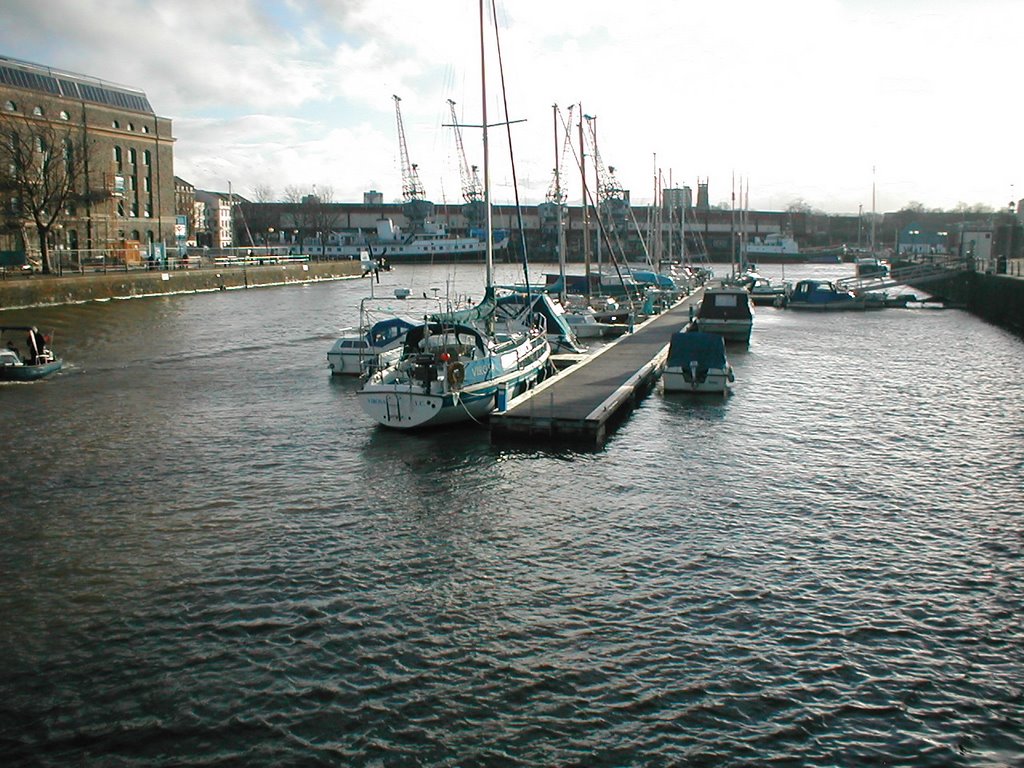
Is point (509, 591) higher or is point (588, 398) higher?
point (588, 398)

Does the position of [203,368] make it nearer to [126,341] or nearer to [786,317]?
[126,341]

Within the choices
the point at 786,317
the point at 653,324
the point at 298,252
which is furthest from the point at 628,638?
the point at 298,252

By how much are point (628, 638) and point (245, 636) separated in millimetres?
5157

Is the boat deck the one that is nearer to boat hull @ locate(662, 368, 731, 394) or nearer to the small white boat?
boat hull @ locate(662, 368, 731, 394)

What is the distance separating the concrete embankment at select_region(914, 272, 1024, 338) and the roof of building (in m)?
77.4

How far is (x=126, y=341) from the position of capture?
47.1 m

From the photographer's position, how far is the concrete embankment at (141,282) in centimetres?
6112

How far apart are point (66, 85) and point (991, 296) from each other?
79271 mm

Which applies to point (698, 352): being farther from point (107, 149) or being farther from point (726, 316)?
point (107, 149)

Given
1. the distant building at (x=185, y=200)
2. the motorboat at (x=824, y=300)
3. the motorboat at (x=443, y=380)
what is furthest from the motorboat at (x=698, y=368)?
the distant building at (x=185, y=200)

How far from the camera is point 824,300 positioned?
235 ft

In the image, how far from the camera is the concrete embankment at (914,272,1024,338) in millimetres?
56656

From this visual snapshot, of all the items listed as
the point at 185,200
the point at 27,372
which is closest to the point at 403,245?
the point at 185,200

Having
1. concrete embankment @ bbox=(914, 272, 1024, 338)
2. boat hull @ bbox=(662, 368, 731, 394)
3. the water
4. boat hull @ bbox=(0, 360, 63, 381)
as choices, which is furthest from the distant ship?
the water
